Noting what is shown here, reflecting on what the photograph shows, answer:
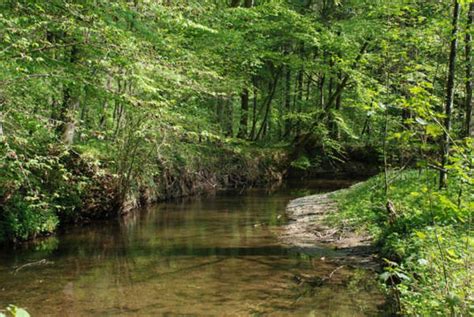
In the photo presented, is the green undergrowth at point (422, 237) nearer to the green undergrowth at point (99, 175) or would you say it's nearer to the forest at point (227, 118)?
the forest at point (227, 118)

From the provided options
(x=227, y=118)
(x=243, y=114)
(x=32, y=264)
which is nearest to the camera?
(x=32, y=264)

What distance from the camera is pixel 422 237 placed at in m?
4.03

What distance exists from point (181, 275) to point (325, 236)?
4028 millimetres

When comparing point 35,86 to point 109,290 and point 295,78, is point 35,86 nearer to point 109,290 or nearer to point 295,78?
point 109,290

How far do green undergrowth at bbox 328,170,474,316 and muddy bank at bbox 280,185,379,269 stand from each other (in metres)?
0.28

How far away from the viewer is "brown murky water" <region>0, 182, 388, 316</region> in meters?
6.62

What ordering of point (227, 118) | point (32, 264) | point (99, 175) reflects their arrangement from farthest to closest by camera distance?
point (227, 118), point (99, 175), point (32, 264)

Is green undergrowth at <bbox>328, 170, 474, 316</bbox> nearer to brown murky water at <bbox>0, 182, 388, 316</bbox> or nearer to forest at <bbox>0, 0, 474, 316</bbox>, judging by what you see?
forest at <bbox>0, 0, 474, 316</bbox>

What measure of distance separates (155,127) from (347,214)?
6.13m

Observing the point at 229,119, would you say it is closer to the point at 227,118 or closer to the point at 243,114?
the point at 227,118

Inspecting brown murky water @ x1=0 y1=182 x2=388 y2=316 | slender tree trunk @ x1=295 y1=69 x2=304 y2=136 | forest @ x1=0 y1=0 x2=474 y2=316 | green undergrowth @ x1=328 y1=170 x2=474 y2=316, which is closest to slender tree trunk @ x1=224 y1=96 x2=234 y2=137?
forest @ x1=0 y1=0 x2=474 y2=316

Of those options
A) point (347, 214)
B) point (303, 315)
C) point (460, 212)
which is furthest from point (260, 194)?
point (460, 212)

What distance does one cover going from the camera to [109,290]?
7.52m

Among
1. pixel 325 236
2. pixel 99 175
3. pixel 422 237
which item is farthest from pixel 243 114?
pixel 422 237
